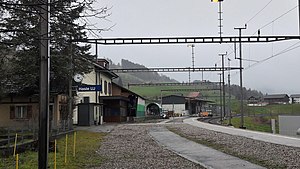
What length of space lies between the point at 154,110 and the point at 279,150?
83.7 metres

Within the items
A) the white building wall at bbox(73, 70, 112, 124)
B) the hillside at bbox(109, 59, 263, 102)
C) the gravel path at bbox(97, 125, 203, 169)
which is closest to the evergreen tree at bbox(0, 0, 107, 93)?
the gravel path at bbox(97, 125, 203, 169)

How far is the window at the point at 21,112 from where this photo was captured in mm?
35906

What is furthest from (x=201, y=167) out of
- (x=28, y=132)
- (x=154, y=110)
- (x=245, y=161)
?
(x=154, y=110)

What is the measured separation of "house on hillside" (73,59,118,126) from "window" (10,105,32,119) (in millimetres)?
5413

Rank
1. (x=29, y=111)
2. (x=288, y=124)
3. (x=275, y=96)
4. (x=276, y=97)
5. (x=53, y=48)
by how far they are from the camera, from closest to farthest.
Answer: (x=53, y=48) → (x=29, y=111) → (x=288, y=124) → (x=276, y=97) → (x=275, y=96)

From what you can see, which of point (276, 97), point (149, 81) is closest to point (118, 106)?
point (276, 97)

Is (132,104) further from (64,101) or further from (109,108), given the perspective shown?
(64,101)

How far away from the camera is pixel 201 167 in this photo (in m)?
13.8

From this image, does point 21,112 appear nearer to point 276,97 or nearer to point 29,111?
point 29,111

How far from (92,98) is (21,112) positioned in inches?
772

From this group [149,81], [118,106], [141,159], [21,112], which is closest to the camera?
[141,159]

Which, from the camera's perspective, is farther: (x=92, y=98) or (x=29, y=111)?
(x=92, y=98)

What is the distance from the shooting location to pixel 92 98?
55.6 meters

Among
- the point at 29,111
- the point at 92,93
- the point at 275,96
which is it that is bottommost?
the point at 29,111
